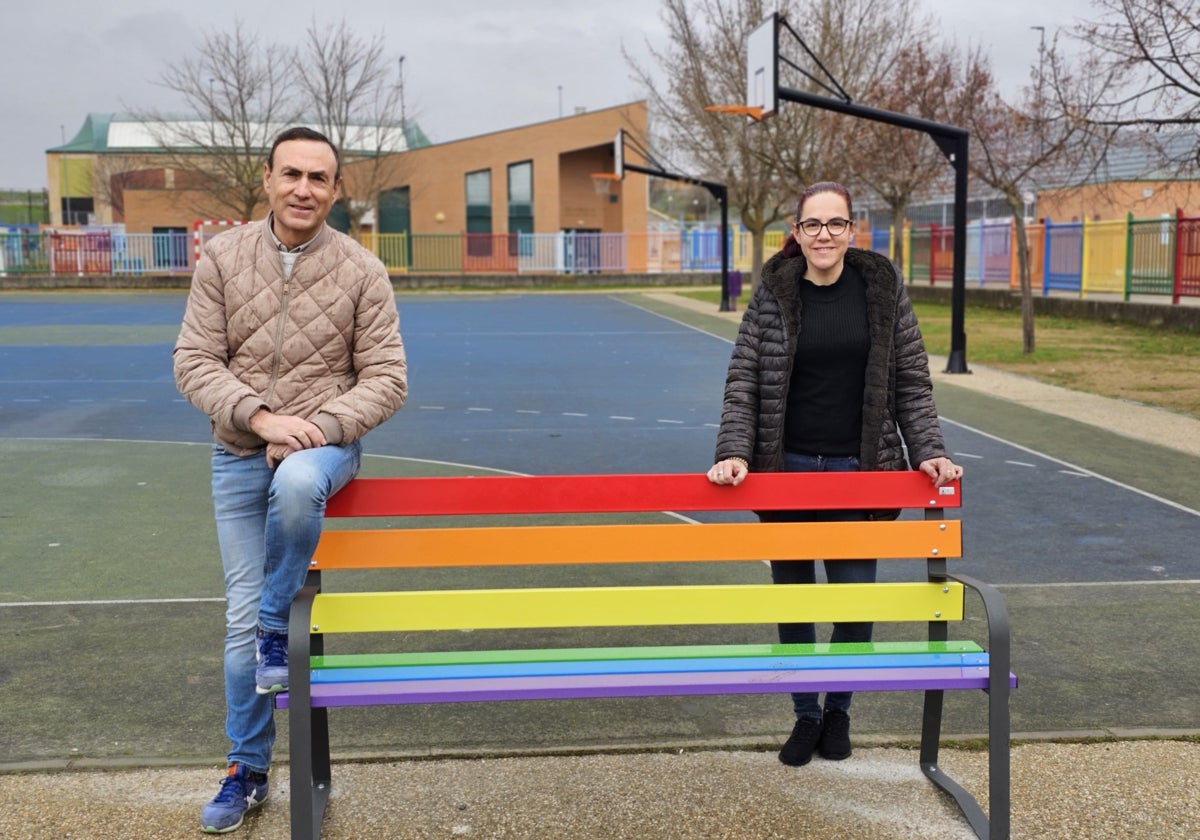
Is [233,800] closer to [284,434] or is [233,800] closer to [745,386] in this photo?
[284,434]

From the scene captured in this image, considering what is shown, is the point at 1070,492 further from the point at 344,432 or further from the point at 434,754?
the point at 344,432

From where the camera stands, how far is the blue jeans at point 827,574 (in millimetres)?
4230

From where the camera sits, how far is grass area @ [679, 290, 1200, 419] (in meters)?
15.5

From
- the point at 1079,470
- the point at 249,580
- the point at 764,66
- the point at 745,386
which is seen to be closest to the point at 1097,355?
the point at 764,66

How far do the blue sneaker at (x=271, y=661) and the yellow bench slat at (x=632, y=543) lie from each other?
0.82ft

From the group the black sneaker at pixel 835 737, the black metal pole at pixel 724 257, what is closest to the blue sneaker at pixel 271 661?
the black sneaker at pixel 835 737

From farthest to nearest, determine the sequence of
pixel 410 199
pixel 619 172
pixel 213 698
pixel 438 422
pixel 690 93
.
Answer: pixel 410 199, pixel 619 172, pixel 690 93, pixel 438 422, pixel 213 698

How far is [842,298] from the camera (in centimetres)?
421

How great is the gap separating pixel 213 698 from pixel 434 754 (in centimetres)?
110

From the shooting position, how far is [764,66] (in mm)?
22328

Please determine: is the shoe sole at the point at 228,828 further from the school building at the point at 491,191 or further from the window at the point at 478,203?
the window at the point at 478,203

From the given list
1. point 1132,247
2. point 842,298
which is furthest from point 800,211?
point 1132,247

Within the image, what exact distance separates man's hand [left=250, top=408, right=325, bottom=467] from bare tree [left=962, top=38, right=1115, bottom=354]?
43.4 ft

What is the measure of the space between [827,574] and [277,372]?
6.19 ft
